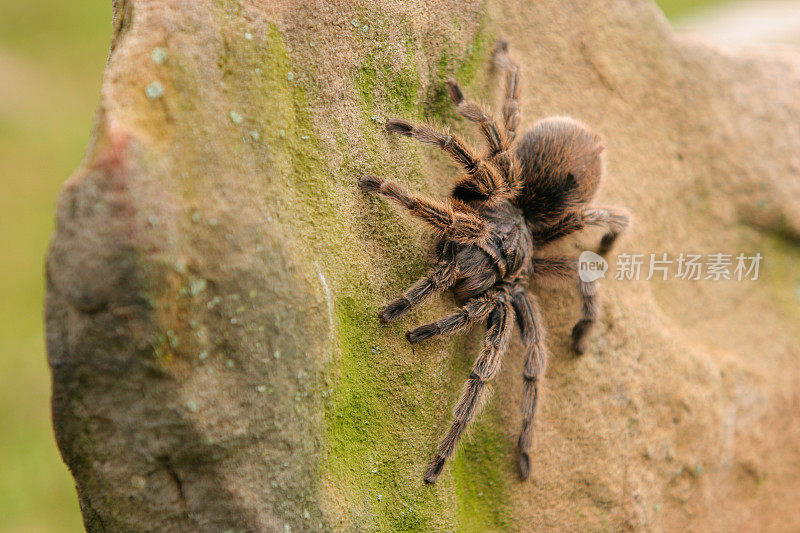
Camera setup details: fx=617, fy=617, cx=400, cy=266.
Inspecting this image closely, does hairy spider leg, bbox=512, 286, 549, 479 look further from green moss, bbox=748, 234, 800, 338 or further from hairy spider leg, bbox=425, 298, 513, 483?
green moss, bbox=748, 234, 800, 338

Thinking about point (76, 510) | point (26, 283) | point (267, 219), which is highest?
point (267, 219)

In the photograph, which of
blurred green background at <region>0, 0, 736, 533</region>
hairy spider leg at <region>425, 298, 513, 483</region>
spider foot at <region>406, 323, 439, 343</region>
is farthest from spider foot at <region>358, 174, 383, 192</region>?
blurred green background at <region>0, 0, 736, 533</region>

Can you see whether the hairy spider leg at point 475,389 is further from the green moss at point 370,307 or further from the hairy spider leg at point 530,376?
the hairy spider leg at point 530,376

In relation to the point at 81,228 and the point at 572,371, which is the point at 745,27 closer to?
the point at 572,371

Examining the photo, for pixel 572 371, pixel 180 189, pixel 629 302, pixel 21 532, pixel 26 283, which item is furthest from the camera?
pixel 26 283

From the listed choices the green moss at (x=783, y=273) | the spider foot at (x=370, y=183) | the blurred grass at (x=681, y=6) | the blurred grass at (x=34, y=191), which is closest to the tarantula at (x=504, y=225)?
the spider foot at (x=370, y=183)

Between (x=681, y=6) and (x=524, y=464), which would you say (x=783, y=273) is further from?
(x=681, y=6)

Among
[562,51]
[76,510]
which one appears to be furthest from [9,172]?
[562,51]
